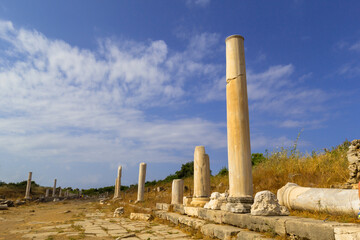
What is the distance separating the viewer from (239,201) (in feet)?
Answer: 19.4

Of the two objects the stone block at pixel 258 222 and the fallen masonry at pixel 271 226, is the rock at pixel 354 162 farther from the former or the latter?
the stone block at pixel 258 222

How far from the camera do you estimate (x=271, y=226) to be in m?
4.52

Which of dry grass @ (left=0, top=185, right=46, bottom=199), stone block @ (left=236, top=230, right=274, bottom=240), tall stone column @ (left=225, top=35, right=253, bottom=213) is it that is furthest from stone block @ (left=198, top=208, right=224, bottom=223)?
dry grass @ (left=0, top=185, right=46, bottom=199)

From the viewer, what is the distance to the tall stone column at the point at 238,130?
6.10 meters

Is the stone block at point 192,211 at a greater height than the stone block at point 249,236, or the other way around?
the stone block at point 192,211

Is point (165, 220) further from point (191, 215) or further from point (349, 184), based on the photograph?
point (349, 184)

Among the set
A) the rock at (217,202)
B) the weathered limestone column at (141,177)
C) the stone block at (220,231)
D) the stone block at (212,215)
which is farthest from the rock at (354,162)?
the weathered limestone column at (141,177)

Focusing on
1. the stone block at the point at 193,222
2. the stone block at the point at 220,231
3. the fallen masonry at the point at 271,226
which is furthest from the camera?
the stone block at the point at 193,222

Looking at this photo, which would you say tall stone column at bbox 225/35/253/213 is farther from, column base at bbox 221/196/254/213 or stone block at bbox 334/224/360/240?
stone block at bbox 334/224/360/240

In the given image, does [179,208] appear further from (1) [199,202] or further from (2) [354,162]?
(2) [354,162]

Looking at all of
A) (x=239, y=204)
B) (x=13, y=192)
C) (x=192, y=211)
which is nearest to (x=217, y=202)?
(x=192, y=211)

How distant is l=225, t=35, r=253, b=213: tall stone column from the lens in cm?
610

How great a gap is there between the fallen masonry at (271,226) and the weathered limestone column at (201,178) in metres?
1.36

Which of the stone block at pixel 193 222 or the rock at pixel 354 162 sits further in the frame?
the rock at pixel 354 162
